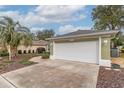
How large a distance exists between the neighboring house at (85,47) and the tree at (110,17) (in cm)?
1239

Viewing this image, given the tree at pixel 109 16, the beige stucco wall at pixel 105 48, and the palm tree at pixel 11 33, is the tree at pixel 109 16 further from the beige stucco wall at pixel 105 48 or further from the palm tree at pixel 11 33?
the beige stucco wall at pixel 105 48

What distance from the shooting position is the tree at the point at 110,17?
23748mm

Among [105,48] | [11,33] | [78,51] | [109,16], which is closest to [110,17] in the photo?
[109,16]

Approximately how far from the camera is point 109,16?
2381cm

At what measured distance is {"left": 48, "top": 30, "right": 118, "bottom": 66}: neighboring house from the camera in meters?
10.3

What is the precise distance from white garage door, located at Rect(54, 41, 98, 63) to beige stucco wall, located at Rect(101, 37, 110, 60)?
2.00 ft

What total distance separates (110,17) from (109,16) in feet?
0.92

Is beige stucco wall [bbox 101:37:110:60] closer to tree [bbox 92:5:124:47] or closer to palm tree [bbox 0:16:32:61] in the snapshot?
palm tree [bbox 0:16:32:61]

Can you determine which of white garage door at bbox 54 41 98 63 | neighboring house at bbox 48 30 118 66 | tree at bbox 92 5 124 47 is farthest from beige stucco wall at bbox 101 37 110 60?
tree at bbox 92 5 124 47

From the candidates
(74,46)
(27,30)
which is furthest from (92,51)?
(27,30)
